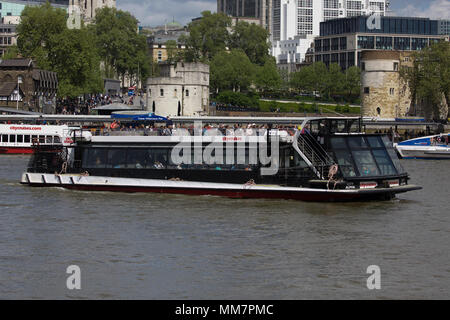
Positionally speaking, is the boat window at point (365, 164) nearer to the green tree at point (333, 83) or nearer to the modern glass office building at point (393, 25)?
the green tree at point (333, 83)

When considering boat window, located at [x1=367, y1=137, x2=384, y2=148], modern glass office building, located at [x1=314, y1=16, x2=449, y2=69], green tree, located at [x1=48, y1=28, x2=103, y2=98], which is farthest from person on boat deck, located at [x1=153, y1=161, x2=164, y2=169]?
modern glass office building, located at [x1=314, y1=16, x2=449, y2=69]

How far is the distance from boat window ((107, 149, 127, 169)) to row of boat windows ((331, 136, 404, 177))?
30.0 feet

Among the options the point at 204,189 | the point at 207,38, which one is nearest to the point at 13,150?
the point at 204,189

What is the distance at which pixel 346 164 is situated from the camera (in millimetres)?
34156

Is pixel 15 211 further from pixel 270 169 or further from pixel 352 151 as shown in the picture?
pixel 352 151

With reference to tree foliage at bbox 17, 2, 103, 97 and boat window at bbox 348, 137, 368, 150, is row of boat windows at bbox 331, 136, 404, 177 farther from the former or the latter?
tree foliage at bbox 17, 2, 103, 97

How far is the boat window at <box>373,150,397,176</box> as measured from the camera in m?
34.6

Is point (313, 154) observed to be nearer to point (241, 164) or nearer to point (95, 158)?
point (241, 164)

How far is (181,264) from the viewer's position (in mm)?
23672

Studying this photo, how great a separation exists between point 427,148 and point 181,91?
143ft

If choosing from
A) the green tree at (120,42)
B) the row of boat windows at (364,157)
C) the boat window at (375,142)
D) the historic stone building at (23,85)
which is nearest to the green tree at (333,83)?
the green tree at (120,42)
